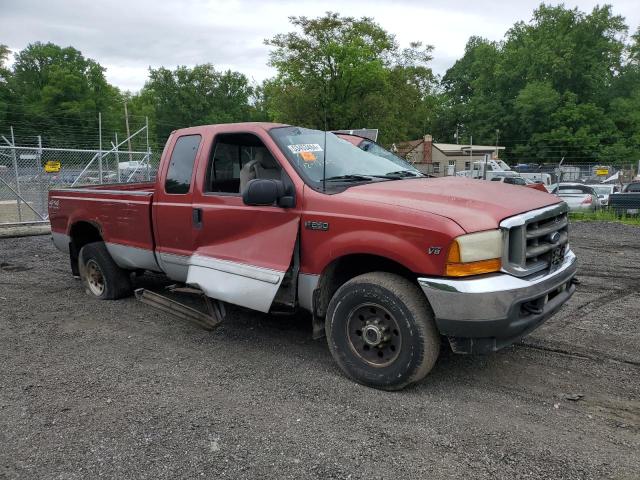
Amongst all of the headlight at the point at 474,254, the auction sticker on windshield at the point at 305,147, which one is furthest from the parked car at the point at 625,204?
the headlight at the point at 474,254

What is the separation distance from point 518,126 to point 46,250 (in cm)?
6117

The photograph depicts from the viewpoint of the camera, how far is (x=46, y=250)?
1016 cm

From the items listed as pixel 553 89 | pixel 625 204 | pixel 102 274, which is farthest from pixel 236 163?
pixel 553 89

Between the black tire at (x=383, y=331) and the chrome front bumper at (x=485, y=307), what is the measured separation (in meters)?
0.14

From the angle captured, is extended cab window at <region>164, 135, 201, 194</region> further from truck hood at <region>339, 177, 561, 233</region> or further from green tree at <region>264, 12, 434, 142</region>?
green tree at <region>264, 12, 434, 142</region>

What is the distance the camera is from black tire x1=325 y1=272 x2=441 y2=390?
11.3ft

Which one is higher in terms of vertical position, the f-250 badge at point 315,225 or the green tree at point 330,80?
the green tree at point 330,80

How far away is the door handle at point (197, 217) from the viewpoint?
471 cm

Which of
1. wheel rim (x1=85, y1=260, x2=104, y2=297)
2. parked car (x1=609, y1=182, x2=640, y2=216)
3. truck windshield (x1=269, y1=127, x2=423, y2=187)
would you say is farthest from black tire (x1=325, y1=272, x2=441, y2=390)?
parked car (x1=609, y1=182, x2=640, y2=216)

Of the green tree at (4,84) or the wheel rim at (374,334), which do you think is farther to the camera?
the green tree at (4,84)

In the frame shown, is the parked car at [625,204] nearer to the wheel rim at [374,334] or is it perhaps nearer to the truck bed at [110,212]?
the truck bed at [110,212]

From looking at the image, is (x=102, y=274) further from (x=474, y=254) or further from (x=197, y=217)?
(x=474, y=254)

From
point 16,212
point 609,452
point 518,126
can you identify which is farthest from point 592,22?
point 609,452

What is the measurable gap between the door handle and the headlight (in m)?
2.43
